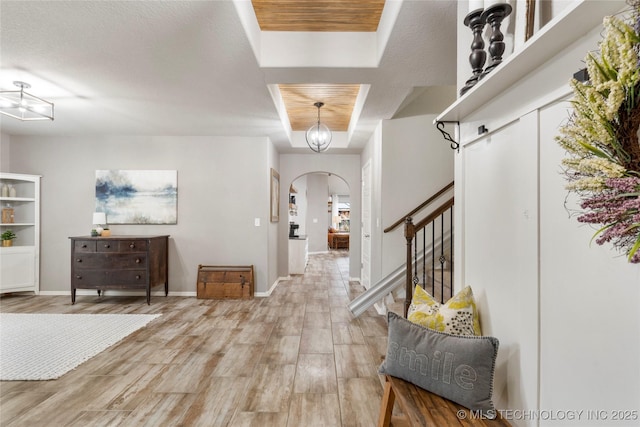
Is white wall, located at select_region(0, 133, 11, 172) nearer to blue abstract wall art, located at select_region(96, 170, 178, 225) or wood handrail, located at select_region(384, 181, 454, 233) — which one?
blue abstract wall art, located at select_region(96, 170, 178, 225)

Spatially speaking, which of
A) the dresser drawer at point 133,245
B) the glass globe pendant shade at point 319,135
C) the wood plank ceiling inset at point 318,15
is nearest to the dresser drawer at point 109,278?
the dresser drawer at point 133,245

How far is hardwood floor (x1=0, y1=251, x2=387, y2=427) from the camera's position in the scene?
2.10 m

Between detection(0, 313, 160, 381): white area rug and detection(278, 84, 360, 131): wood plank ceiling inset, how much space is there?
321 centimetres

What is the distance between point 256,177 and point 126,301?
2.61m

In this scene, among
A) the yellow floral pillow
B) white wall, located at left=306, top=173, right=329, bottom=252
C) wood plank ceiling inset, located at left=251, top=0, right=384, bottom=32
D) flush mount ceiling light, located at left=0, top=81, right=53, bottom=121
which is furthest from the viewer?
white wall, located at left=306, top=173, right=329, bottom=252

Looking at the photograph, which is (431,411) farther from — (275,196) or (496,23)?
(275,196)

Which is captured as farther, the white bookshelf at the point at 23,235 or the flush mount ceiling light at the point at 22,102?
the white bookshelf at the point at 23,235

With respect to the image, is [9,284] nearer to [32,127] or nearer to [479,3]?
[32,127]

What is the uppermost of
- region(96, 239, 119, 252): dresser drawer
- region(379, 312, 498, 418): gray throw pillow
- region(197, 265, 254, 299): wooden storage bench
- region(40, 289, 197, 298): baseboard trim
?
region(96, 239, 119, 252): dresser drawer

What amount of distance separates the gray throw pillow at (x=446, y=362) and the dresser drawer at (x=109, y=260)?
160 inches

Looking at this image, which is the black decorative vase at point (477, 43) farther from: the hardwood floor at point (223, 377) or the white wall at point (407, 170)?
the white wall at point (407, 170)

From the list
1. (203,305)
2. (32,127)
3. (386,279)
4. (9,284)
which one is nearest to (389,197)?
(386,279)

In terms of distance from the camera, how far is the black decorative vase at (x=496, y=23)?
1.34m

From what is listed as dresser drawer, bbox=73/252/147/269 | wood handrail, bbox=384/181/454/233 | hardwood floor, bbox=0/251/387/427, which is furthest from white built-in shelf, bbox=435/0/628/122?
dresser drawer, bbox=73/252/147/269
